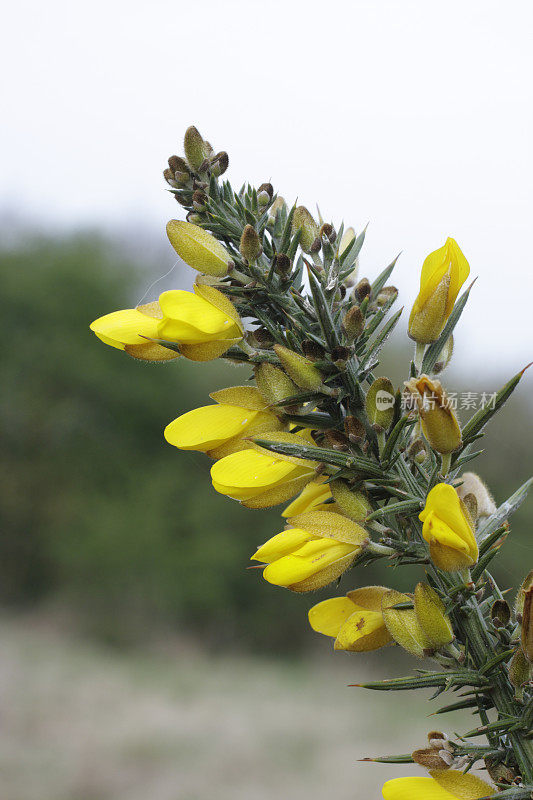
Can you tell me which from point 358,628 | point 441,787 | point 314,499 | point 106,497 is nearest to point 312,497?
point 314,499

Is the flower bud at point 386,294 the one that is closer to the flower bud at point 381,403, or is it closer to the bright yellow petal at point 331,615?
the flower bud at point 381,403

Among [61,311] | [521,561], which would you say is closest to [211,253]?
[521,561]

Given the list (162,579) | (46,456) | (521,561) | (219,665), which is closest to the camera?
(521,561)

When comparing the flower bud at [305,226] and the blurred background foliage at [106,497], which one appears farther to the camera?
the blurred background foliage at [106,497]

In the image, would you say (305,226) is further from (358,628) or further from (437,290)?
(358,628)

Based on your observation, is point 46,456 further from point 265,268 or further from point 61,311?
point 265,268

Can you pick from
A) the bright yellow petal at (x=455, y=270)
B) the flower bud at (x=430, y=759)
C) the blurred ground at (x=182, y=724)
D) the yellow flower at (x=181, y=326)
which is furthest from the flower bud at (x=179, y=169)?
the blurred ground at (x=182, y=724)
